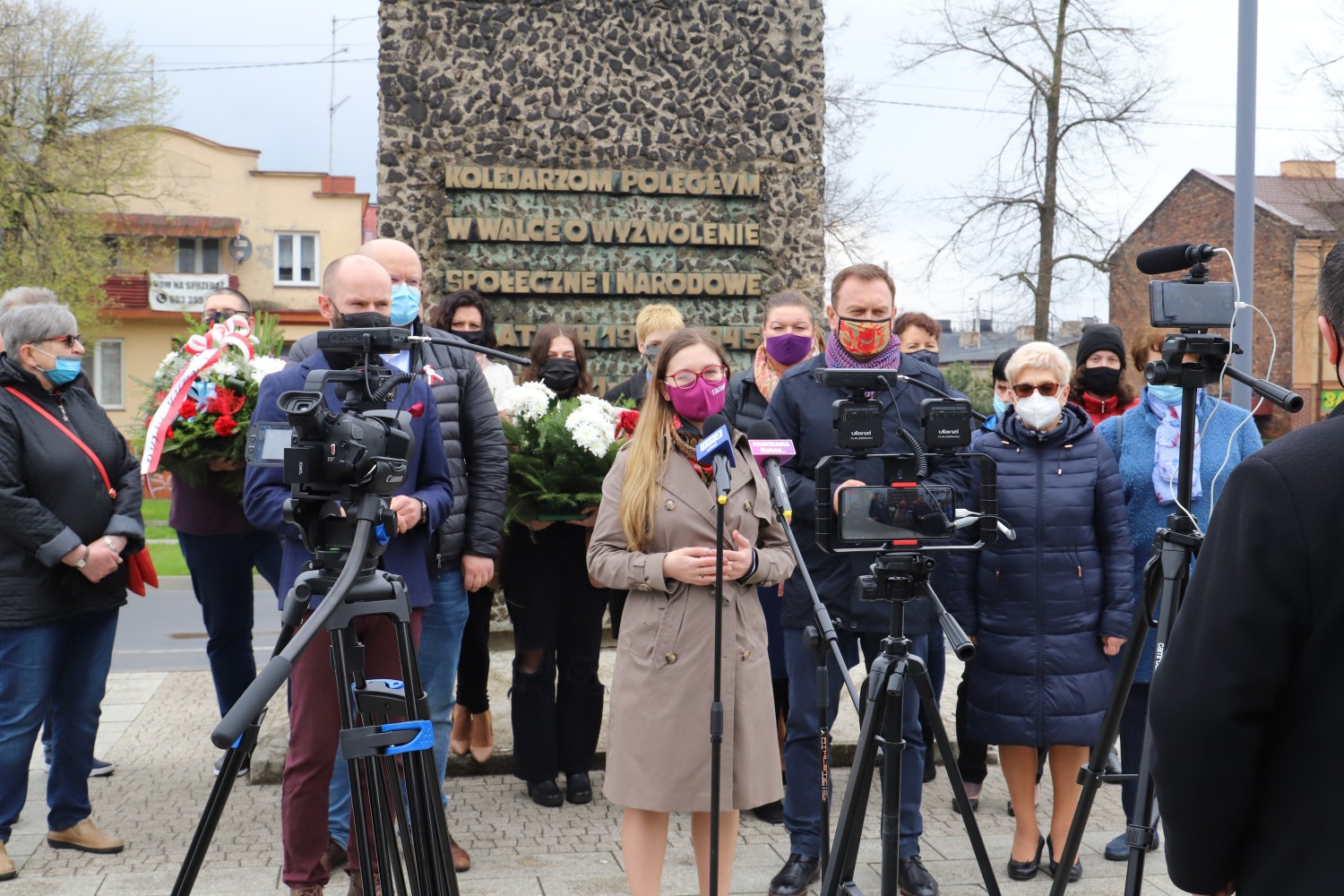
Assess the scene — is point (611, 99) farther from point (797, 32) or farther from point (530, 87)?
point (797, 32)

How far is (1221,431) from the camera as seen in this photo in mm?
5176

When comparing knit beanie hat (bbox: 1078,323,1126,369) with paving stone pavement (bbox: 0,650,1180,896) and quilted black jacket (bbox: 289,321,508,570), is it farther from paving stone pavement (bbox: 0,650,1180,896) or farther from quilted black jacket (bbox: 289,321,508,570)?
quilted black jacket (bbox: 289,321,508,570)

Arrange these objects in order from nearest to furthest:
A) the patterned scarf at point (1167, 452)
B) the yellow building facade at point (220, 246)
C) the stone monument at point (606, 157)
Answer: the patterned scarf at point (1167, 452), the stone monument at point (606, 157), the yellow building facade at point (220, 246)

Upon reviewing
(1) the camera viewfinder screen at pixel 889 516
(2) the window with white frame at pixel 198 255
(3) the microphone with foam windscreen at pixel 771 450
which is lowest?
(1) the camera viewfinder screen at pixel 889 516

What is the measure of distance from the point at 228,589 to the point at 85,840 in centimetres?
130

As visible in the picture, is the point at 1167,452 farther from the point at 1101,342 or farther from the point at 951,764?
the point at 951,764

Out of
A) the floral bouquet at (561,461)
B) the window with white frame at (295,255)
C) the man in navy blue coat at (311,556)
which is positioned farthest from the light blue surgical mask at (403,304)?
the window with white frame at (295,255)

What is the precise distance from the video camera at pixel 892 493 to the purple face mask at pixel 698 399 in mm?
609

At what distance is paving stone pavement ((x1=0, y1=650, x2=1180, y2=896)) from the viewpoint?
183 inches

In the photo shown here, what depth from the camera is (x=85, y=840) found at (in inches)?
196

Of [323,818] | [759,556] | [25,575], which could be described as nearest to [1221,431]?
[759,556]

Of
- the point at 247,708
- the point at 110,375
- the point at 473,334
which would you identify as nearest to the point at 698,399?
the point at 247,708

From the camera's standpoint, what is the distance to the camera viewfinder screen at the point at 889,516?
350 cm

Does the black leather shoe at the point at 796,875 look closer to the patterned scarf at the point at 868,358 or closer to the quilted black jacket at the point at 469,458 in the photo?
the quilted black jacket at the point at 469,458
